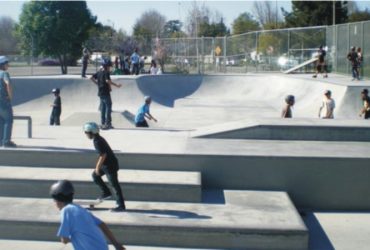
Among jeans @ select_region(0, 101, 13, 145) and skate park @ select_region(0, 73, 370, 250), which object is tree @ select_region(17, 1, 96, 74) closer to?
skate park @ select_region(0, 73, 370, 250)

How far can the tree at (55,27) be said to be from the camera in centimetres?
4962

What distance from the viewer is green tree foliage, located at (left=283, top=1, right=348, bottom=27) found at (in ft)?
181

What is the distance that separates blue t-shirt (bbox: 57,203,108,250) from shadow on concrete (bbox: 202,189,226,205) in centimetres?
429

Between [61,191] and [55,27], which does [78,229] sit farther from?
[55,27]

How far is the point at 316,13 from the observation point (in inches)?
2178

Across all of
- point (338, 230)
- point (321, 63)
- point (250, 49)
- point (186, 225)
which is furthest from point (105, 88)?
point (250, 49)

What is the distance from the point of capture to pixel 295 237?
7.18m

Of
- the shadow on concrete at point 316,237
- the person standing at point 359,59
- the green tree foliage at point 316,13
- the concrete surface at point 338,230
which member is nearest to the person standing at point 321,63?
the person standing at point 359,59

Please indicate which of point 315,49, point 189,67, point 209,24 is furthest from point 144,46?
point 209,24

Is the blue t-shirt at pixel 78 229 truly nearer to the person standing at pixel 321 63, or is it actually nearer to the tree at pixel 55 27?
the person standing at pixel 321 63

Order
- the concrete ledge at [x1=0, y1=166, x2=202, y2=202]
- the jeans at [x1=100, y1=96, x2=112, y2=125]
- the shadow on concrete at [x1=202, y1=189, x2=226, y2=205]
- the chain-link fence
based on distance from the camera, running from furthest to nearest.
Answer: the chain-link fence
the jeans at [x1=100, y1=96, x2=112, y2=125]
the shadow on concrete at [x1=202, y1=189, x2=226, y2=205]
the concrete ledge at [x1=0, y1=166, x2=202, y2=202]

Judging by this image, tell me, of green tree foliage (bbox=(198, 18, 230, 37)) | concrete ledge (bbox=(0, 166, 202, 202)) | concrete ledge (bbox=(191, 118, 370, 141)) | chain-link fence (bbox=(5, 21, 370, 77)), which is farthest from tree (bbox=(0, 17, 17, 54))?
concrete ledge (bbox=(0, 166, 202, 202))

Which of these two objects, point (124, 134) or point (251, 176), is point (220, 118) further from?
point (251, 176)

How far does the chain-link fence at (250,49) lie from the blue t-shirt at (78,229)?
66.5 ft
